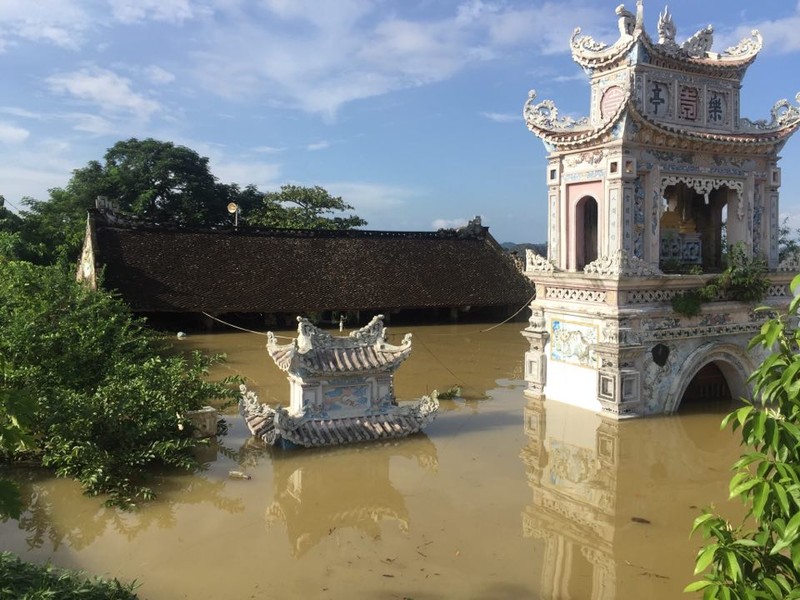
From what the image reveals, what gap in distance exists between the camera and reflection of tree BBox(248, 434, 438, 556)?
26.5 feet

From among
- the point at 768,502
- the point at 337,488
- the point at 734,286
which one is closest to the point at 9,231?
the point at 337,488

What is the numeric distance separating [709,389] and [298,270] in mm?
16807

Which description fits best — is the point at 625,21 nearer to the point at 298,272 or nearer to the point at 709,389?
the point at 709,389

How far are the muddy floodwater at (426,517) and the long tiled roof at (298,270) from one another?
1307 cm

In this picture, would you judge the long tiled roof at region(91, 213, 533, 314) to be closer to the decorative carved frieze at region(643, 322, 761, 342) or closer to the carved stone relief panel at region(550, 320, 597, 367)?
the carved stone relief panel at region(550, 320, 597, 367)

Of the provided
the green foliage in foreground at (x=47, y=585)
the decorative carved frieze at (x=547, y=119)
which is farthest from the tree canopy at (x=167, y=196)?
the green foliage in foreground at (x=47, y=585)

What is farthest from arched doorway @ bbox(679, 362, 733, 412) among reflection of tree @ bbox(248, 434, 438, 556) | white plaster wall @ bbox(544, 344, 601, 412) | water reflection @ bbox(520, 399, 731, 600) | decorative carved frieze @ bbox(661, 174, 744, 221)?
reflection of tree @ bbox(248, 434, 438, 556)

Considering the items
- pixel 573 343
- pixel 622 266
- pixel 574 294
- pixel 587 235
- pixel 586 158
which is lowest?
pixel 573 343

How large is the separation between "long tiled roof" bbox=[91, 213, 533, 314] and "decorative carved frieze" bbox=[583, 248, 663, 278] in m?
14.7

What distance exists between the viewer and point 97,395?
918 centimetres

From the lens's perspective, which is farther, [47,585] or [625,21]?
[625,21]

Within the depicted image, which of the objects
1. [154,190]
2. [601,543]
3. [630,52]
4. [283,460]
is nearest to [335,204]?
[154,190]

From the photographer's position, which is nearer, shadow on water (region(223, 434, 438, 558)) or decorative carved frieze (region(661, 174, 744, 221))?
shadow on water (region(223, 434, 438, 558))

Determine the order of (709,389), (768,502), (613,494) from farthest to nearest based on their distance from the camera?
1. (709,389)
2. (613,494)
3. (768,502)
